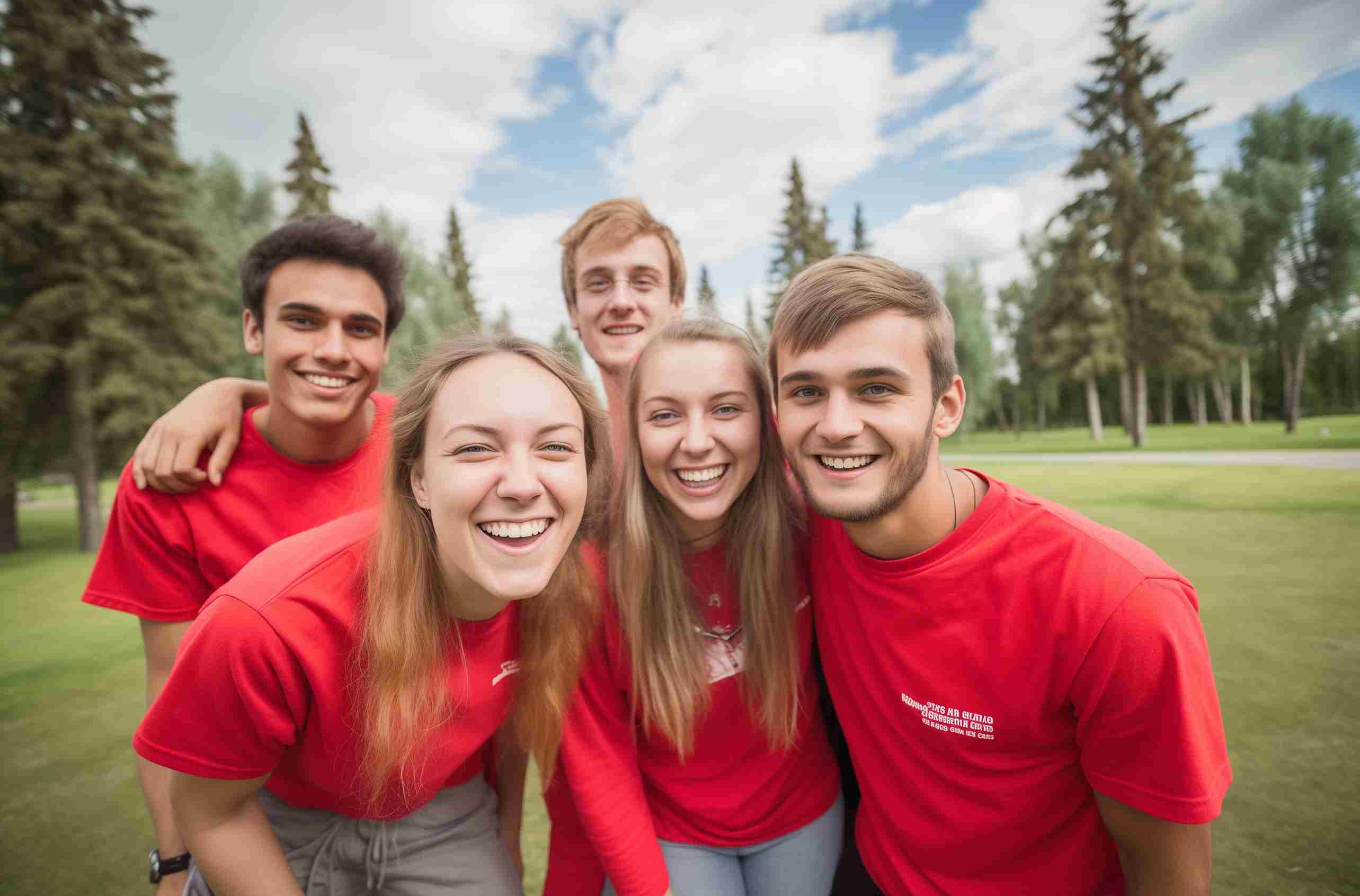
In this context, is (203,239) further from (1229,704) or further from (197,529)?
(1229,704)

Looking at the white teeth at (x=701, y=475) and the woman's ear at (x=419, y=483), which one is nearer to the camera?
the woman's ear at (x=419, y=483)

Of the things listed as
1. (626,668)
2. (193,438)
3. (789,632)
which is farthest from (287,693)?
(789,632)

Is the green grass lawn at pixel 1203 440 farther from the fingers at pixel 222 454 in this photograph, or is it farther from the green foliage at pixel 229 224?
the green foliage at pixel 229 224

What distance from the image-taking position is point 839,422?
2162mm

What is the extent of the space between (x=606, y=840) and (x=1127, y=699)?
188 centimetres

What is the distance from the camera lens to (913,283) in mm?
2268

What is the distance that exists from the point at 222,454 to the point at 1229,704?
19.2 feet

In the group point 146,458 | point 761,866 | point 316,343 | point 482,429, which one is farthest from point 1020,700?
point 146,458

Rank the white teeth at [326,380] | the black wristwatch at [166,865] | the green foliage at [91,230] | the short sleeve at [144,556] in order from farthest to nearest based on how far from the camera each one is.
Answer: the green foliage at [91,230] < the white teeth at [326,380] < the short sleeve at [144,556] < the black wristwatch at [166,865]

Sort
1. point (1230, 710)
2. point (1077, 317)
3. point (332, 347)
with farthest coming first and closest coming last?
1. point (1077, 317)
2. point (1230, 710)
3. point (332, 347)

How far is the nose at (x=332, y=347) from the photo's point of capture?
285 centimetres

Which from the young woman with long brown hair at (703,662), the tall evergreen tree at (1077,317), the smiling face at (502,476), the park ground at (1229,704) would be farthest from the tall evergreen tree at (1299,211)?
the smiling face at (502,476)

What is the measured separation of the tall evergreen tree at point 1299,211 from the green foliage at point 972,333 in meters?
19.5

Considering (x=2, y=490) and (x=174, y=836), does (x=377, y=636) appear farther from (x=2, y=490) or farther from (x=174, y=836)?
(x=2, y=490)
